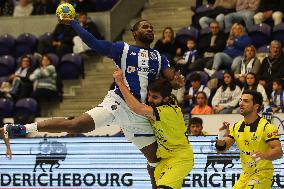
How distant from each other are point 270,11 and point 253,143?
8.87 metres

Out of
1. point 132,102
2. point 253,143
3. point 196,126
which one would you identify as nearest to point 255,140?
point 253,143

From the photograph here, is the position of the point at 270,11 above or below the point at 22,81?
above

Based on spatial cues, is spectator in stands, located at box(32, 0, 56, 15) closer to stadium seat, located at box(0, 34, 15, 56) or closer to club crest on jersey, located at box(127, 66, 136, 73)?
stadium seat, located at box(0, 34, 15, 56)

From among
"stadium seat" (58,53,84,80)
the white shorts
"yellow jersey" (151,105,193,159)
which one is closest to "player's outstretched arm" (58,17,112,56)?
the white shorts

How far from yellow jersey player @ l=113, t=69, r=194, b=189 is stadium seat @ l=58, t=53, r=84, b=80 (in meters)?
9.78

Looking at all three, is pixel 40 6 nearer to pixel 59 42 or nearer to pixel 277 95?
pixel 59 42

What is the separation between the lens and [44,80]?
18484 mm

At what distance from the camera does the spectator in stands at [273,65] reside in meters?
15.6

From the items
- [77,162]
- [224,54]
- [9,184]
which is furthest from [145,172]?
[224,54]

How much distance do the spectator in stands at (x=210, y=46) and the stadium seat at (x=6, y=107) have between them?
410 cm

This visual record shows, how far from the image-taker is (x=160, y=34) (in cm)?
2022

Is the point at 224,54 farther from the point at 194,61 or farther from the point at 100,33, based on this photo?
the point at 100,33

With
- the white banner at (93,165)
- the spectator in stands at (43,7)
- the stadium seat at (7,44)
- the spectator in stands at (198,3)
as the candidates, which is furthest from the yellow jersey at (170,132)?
the spectator in stands at (43,7)

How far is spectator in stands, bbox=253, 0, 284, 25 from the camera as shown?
1761 cm
